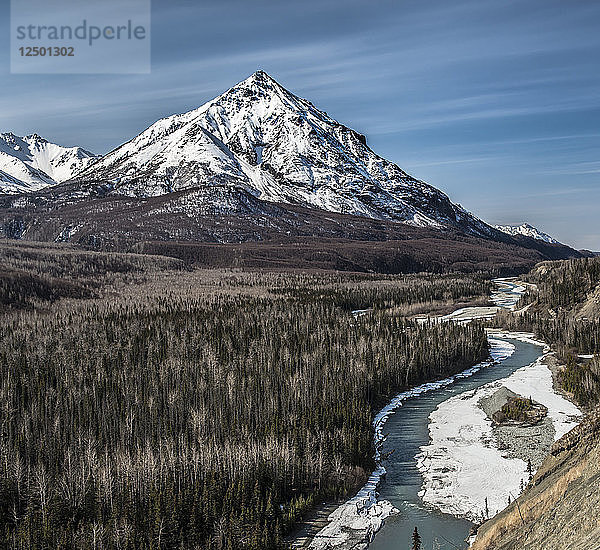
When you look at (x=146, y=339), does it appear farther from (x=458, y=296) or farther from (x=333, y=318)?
(x=458, y=296)

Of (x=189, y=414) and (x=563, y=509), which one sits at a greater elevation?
(x=563, y=509)

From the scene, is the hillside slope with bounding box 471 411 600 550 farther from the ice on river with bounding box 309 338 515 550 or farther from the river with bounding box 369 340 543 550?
the ice on river with bounding box 309 338 515 550

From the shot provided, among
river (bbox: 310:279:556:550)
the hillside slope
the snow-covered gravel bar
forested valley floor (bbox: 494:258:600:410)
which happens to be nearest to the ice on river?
river (bbox: 310:279:556:550)

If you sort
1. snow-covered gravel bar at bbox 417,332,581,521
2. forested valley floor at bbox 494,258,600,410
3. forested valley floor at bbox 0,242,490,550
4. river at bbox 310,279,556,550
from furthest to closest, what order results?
forested valley floor at bbox 494,258,600,410, snow-covered gravel bar at bbox 417,332,581,521, river at bbox 310,279,556,550, forested valley floor at bbox 0,242,490,550

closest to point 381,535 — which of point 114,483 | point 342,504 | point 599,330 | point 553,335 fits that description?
point 342,504

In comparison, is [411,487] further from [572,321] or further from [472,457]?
[572,321]

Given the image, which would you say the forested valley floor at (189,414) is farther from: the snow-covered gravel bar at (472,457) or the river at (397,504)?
the snow-covered gravel bar at (472,457)

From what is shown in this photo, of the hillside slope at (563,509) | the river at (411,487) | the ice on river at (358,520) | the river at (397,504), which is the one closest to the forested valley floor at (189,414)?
the ice on river at (358,520)

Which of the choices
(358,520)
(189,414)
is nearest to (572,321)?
(189,414)

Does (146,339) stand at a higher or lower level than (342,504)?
higher
